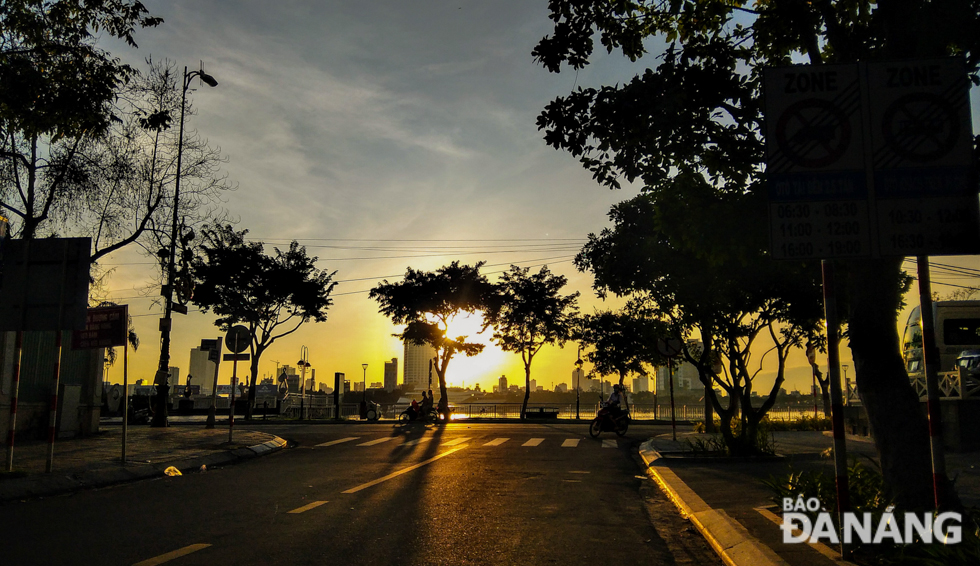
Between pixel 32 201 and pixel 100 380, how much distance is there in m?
5.53

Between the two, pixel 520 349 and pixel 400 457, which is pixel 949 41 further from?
pixel 520 349

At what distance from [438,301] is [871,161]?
37.0 metres

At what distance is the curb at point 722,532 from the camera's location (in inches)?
231

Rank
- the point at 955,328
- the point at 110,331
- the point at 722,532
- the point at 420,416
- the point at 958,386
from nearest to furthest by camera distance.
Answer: the point at 722,532
the point at 110,331
the point at 958,386
the point at 955,328
the point at 420,416

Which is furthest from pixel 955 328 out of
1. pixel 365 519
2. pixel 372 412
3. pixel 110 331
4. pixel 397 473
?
pixel 372 412

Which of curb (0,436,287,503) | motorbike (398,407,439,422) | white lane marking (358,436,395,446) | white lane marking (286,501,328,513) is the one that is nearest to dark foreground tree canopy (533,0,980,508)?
white lane marking (286,501,328,513)

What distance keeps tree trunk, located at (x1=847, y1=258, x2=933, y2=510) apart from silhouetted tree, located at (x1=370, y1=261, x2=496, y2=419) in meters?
35.8

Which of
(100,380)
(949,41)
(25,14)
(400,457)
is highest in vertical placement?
(25,14)

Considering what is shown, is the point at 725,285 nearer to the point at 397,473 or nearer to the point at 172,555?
the point at 397,473

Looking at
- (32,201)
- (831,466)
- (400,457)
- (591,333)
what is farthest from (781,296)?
(591,333)

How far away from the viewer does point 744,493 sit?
9.55 meters

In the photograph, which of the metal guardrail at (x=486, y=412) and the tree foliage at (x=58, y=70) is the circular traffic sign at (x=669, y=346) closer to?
the tree foliage at (x=58, y=70)

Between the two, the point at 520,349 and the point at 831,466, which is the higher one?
the point at 520,349

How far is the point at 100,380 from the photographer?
19422mm
